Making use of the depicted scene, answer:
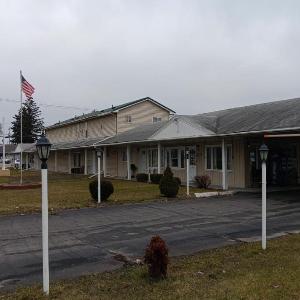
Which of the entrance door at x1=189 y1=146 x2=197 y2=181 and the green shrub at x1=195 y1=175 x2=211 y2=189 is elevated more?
the entrance door at x1=189 y1=146 x2=197 y2=181

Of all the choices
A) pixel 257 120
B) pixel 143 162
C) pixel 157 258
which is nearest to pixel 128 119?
pixel 143 162

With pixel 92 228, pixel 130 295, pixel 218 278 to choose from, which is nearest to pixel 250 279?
pixel 218 278

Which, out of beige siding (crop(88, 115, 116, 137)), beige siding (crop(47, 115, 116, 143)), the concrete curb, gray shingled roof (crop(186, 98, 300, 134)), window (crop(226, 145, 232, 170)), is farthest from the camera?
beige siding (crop(47, 115, 116, 143))

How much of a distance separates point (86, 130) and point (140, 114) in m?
8.56

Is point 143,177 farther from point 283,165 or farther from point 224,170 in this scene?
point 283,165

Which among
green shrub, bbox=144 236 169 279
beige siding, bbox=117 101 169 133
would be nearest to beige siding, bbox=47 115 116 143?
beige siding, bbox=117 101 169 133

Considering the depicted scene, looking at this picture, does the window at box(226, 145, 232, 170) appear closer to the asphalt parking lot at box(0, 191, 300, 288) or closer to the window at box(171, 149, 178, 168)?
the window at box(171, 149, 178, 168)

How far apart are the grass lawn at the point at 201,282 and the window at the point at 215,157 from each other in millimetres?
18131

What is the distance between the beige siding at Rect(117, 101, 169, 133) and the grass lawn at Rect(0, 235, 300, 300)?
34.7 metres

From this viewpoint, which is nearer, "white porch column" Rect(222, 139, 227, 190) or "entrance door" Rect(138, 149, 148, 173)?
"white porch column" Rect(222, 139, 227, 190)

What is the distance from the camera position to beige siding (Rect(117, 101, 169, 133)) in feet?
142

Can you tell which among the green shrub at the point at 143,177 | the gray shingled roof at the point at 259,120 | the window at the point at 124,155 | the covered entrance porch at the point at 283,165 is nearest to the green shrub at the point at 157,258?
the gray shingled roof at the point at 259,120

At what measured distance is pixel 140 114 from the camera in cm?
4450

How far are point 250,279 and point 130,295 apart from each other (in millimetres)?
1798
